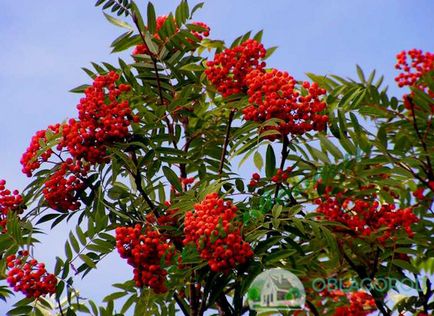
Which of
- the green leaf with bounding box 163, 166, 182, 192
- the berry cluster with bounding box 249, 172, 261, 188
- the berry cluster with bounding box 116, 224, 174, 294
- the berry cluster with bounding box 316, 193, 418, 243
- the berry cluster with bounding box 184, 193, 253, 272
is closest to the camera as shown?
the berry cluster with bounding box 184, 193, 253, 272

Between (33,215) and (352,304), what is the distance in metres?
2.32

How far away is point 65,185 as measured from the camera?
4969 mm

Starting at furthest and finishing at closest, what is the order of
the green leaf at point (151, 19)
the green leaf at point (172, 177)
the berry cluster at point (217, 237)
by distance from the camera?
the green leaf at point (151, 19), the green leaf at point (172, 177), the berry cluster at point (217, 237)

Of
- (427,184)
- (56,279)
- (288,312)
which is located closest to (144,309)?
(56,279)

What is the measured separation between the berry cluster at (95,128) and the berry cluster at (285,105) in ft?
2.82

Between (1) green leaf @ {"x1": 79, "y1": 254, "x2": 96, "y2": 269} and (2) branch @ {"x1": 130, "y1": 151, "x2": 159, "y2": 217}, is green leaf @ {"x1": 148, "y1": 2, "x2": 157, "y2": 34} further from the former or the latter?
(1) green leaf @ {"x1": 79, "y1": 254, "x2": 96, "y2": 269}

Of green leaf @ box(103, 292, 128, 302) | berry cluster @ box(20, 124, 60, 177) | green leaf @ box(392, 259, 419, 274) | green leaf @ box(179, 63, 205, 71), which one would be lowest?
green leaf @ box(392, 259, 419, 274)

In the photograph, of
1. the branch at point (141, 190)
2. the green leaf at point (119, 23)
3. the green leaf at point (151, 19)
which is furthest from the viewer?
the green leaf at point (119, 23)

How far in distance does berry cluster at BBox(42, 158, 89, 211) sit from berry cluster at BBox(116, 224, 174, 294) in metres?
0.85

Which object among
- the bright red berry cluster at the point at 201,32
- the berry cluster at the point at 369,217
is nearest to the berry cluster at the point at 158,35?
the bright red berry cluster at the point at 201,32

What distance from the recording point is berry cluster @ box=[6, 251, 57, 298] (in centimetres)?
459

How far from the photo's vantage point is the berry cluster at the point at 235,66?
4914 millimetres

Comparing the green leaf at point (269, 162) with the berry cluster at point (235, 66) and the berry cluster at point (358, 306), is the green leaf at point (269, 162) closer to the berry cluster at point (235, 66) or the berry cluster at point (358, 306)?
the berry cluster at point (235, 66)

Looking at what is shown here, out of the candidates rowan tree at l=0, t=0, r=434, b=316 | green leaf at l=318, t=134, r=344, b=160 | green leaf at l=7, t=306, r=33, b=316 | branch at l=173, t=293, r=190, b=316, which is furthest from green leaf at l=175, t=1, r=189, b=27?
green leaf at l=7, t=306, r=33, b=316
